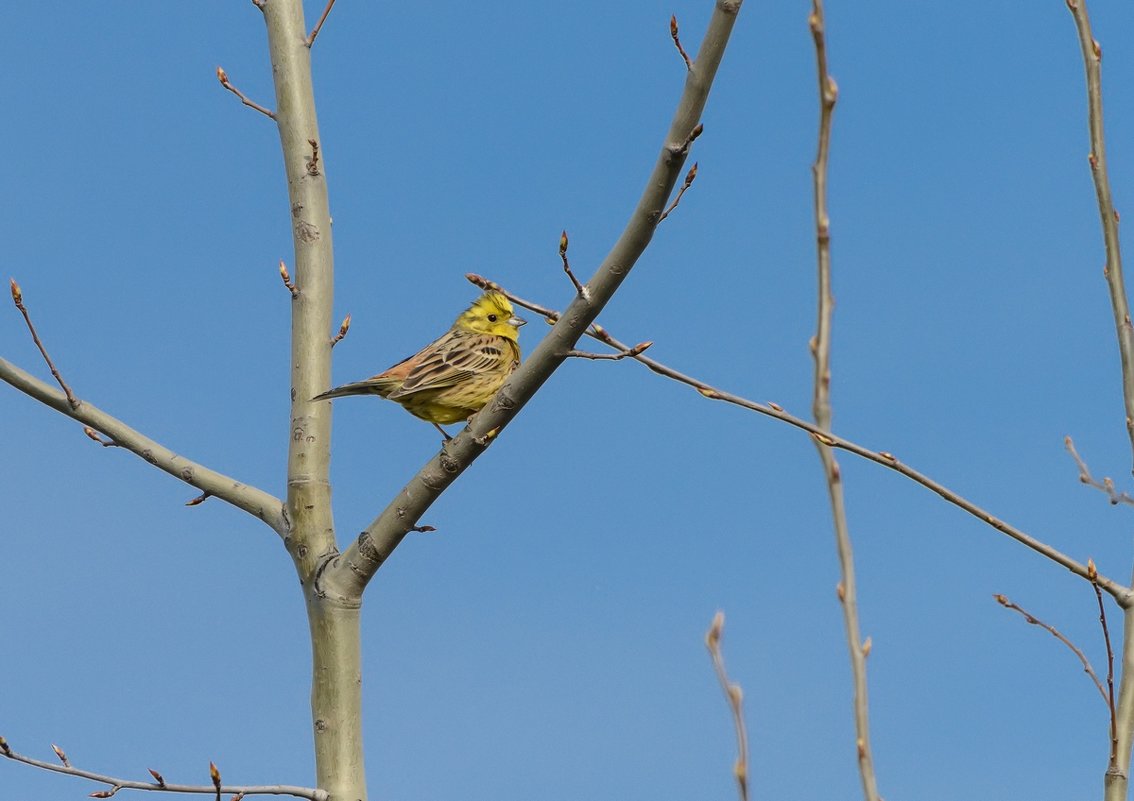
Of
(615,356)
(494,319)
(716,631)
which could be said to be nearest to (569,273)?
(615,356)

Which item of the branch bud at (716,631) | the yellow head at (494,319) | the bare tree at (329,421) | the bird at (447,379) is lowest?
the branch bud at (716,631)

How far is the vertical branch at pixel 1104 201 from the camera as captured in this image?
375 cm

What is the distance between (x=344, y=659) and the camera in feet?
17.5

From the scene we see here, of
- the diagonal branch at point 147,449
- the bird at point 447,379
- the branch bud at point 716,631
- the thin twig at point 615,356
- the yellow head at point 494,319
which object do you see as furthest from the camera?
the yellow head at point 494,319

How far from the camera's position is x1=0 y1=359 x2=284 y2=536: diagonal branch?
585cm

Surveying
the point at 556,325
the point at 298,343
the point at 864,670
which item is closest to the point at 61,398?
the point at 298,343

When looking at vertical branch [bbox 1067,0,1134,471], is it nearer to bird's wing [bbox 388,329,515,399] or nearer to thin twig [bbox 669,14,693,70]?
thin twig [bbox 669,14,693,70]

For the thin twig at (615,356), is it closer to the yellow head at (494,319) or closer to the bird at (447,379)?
the bird at (447,379)

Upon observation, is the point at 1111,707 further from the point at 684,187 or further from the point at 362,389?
the point at 362,389

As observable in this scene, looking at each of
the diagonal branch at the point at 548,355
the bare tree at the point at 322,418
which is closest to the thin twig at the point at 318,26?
the bare tree at the point at 322,418

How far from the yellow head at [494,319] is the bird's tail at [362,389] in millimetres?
1445

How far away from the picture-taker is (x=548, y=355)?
4395 millimetres

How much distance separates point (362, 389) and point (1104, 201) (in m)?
3.84

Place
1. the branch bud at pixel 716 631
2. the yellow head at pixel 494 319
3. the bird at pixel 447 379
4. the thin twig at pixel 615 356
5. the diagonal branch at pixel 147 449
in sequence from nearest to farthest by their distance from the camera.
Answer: the branch bud at pixel 716 631, the thin twig at pixel 615 356, the diagonal branch at pixel 147 449, the bird at pixel 447 379, the yellow head at pixel 494 319
